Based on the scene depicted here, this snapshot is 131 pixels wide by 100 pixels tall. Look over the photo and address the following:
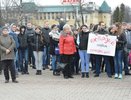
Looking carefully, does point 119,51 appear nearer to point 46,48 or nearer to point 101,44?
point 101,44

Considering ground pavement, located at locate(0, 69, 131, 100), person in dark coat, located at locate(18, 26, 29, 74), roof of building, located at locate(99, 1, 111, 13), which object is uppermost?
person in dark coat, located at locate(18, 26, 29, 74)

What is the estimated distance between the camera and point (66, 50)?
1669cm

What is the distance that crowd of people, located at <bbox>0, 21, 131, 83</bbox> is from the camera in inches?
621

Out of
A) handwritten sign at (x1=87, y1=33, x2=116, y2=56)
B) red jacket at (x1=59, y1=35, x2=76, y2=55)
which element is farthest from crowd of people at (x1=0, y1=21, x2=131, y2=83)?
handwritten sign at (x1=87, y1=33, x2=116, y2=56)

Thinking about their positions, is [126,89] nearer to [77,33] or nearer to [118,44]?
[118,44]

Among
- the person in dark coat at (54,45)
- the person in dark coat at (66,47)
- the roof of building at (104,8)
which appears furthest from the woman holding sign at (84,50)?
the roof of building at (104,8)

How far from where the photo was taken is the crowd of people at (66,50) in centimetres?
1577

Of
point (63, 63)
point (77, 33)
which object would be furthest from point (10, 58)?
point (77, 33)

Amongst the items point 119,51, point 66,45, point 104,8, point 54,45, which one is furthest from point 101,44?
point 104,8

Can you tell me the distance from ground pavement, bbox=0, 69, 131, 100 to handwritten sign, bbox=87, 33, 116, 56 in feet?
3.05

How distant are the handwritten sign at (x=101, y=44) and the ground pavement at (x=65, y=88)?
0.93m

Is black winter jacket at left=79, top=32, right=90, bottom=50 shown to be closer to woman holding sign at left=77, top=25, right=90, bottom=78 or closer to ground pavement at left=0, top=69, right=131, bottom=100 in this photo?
woman holding sign at left=77, top=25, right=90, bottom=78

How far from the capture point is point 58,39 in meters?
17.8

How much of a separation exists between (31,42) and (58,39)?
46.1 inches
